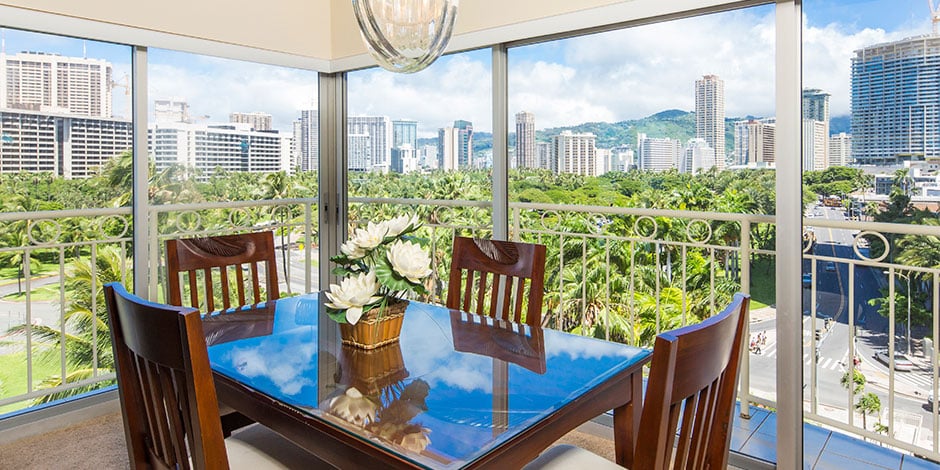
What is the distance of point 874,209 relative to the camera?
6.78ft

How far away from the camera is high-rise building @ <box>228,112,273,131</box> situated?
3.46 metres

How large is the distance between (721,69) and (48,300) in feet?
10.6

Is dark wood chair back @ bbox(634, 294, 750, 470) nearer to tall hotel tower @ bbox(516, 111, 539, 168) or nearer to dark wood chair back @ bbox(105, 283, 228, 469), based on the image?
dark wood chair back @ bbox(105, 283, 228, 469)

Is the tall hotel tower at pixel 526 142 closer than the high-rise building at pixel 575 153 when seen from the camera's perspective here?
No

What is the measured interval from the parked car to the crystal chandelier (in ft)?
6.13

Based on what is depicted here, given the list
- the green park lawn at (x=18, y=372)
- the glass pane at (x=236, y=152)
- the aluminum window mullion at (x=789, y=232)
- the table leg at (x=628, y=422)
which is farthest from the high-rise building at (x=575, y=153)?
the green park lawn at (x=18, y=372)

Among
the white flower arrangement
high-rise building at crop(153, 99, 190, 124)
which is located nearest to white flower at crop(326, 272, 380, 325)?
the white flower arrangement

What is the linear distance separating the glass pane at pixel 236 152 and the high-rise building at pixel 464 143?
1.06m

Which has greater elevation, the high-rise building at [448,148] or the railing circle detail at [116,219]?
the high-rise building at [448,148]

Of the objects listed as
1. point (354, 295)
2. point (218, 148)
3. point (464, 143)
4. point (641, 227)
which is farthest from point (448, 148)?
point (354, 295)

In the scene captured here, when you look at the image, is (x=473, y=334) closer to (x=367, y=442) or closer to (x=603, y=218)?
(x=367, y=442)

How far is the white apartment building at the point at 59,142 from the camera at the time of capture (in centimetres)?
263

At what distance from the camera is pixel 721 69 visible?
2.40 metres

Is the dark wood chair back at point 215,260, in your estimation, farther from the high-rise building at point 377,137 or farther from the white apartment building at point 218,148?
the high-rise building at point 377,137
